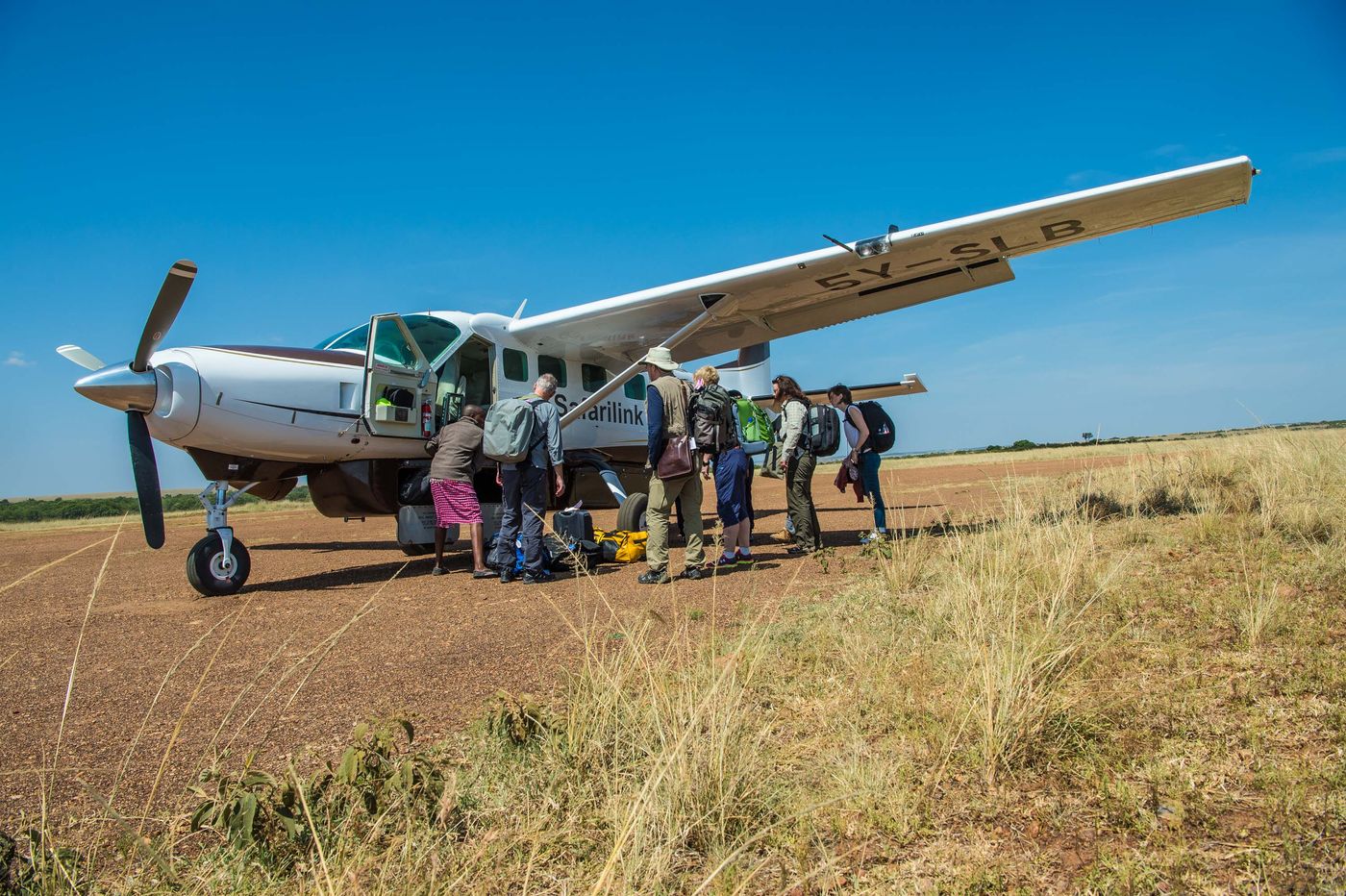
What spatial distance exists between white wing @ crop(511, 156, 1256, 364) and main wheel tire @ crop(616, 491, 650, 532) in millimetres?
2419

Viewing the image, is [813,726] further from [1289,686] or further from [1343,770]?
[1289,686]

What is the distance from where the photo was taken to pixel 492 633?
489 centimetres

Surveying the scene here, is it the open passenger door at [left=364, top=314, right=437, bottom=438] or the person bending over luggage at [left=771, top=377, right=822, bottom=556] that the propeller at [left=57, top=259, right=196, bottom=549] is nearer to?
the open passenger door at [left=364, top=314, right=437, bottom=438]

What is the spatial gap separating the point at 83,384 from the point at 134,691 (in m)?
3.79

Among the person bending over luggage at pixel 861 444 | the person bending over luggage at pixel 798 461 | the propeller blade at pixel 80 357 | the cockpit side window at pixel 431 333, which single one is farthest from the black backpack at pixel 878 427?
the propeller blade at pixel 80 357

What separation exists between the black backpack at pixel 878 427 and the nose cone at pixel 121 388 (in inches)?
265

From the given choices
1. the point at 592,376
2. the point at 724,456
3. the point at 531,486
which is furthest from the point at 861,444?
the point at 592,376

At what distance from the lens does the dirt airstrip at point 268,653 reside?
2.89 m

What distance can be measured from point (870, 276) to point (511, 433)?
491cm

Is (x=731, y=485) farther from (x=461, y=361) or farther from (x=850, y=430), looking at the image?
(x=461, y=361)

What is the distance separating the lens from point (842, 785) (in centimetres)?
233

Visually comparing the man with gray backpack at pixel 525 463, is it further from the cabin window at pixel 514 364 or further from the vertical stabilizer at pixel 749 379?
the vertical stabilizer at pixel 749 379

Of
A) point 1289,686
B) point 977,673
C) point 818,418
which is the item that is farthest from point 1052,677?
point 818,418

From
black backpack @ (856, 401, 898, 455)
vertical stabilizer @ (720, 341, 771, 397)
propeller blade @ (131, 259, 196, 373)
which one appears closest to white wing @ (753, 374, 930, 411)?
vertical stabilizer @ (720, 341, 771, 397)
